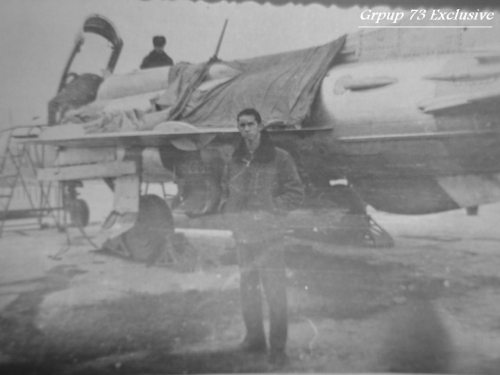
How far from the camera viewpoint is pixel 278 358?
106 inches

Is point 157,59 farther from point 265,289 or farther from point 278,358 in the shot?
point 278,358

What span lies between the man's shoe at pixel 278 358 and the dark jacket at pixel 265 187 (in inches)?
30.8

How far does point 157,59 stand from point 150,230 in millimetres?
1214

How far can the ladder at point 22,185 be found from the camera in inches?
119

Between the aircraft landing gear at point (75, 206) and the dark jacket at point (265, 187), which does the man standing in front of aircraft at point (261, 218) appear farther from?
the aircraft landing gear at point (75, 206)

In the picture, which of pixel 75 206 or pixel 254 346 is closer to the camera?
pixel 254 346

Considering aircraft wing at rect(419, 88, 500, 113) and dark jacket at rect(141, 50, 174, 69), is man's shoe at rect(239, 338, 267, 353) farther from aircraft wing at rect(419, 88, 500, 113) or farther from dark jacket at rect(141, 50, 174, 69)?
dark jacket at rect(141, 50, 174, 69)

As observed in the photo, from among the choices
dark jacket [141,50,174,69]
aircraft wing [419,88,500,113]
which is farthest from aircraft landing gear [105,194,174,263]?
aircraft wing [419,88,500,113]

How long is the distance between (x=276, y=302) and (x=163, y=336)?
0.79m

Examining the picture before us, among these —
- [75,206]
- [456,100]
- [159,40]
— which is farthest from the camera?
[75,206]

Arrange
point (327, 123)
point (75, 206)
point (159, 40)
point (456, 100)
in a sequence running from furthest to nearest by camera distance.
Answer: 1. point (75, 206)
2. point (159, 40)
3. point (327, 123)
4. point (456, 100)

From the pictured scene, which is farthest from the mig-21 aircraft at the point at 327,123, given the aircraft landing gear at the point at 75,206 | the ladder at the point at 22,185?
the ladder at the point at 22,185

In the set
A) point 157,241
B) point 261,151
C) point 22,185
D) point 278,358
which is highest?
point 261,151

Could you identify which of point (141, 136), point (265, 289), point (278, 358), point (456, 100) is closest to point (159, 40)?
point (141, 136)
